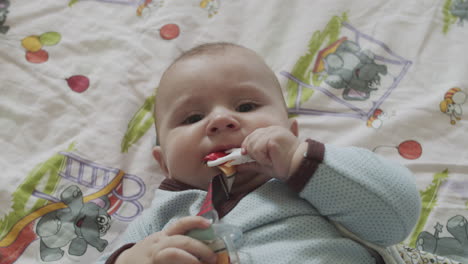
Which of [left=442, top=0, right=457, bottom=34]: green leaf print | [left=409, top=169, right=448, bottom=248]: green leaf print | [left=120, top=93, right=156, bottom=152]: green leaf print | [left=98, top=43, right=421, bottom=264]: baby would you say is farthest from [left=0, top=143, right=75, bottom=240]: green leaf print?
[left=442, top=0, right=457, bottom=34]: green leaf print

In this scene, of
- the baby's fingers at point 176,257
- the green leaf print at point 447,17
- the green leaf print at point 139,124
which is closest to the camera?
the baby's fingers at point 176,257

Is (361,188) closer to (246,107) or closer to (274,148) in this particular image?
(274,148)

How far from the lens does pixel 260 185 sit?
910mm

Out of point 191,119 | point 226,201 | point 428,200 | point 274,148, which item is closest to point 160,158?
point 191,119

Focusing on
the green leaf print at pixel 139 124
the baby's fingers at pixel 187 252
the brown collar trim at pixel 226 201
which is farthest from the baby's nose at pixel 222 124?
the green leaf print at pixel 139 124

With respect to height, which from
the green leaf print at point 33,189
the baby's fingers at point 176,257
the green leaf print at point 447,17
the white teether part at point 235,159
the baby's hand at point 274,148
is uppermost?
the green leaf print at point 447,17

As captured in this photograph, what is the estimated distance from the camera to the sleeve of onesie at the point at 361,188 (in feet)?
2.48

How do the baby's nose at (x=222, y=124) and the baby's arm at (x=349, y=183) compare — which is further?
the baby's nose at (x=222, y=124)

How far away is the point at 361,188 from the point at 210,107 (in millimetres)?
353

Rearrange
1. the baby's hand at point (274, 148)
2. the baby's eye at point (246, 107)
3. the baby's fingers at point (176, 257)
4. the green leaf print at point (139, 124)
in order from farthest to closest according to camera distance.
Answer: the green leaf print at point (139, 124)
the baby's eye at point (246, 107)
the baby's hand at point (274, 148)
the baby's fingers at point (176, 257)

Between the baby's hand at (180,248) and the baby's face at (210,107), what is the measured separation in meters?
0.19

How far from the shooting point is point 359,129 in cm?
118

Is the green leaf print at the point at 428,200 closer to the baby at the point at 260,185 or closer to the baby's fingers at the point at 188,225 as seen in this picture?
the baby at the point at 260,185

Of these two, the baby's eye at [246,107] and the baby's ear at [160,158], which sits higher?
the baby's eye at [246,107]
